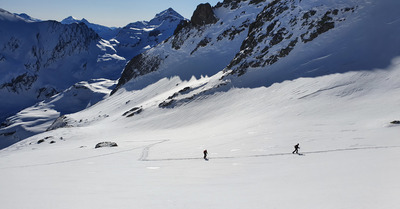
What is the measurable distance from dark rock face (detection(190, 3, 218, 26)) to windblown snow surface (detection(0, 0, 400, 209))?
191ft

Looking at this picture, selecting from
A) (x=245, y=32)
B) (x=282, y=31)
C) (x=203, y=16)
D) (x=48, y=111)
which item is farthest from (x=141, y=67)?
(x=48, y=111)

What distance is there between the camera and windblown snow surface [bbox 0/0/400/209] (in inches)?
370

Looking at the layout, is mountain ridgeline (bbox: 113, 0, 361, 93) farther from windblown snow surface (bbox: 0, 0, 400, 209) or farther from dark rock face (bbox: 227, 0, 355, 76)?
windblown snow surface (bbox: 0, 0, 400, 209)

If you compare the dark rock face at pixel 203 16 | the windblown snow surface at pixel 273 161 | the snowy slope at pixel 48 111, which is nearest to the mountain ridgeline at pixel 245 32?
the dark rock face at pixel 203 16

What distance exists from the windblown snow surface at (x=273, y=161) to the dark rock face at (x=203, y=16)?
191ft

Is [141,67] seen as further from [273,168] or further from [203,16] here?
[273,168]

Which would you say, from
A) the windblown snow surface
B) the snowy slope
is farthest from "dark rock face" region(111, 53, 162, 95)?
the windblown snow surface

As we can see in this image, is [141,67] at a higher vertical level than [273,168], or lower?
higher

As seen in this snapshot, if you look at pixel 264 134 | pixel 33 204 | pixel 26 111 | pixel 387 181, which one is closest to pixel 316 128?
pixel 264 134

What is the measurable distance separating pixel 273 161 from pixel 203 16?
305 ft

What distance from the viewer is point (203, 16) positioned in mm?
101250

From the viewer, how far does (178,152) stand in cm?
2344

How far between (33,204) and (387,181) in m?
13.3

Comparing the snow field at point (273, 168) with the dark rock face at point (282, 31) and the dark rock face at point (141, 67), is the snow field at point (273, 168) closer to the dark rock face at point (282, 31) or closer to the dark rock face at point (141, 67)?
the dark rock face at point (282, 31)
